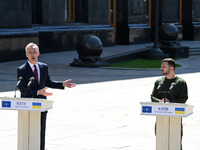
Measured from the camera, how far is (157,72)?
2123cm

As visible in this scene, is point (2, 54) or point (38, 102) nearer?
point (38, 102)

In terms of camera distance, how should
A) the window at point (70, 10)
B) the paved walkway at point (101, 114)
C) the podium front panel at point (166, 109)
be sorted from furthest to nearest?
1. the window at point (70, 10)
2. the paved walkway at point (101, 114)
3. the podium front panel at point (166, 109)

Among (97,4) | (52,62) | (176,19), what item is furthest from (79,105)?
(176,19)

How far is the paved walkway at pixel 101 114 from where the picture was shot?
30.1 ft

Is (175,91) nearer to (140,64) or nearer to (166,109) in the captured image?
(166,109)

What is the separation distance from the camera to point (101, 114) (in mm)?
11969

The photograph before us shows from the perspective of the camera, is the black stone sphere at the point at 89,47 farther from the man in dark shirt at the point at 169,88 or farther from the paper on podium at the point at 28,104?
the paper on podium at the point at 28,104

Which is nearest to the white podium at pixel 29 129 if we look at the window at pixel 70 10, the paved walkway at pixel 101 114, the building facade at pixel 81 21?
the paved walkway at pixel 101 114

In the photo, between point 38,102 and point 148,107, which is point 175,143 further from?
point 38,102

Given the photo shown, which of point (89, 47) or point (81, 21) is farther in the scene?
point (81, 21)

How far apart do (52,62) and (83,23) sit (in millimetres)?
7213

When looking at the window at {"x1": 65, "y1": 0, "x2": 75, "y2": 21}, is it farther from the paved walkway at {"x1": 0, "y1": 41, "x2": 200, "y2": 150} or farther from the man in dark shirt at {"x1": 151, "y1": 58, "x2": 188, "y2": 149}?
the man in dark shirt at {"x1": 151, "y1": 58, "x2": 188, "y2": 149}

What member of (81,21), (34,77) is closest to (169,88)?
(34,77)

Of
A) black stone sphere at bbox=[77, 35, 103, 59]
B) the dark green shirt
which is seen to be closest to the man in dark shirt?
the dark green shirt
